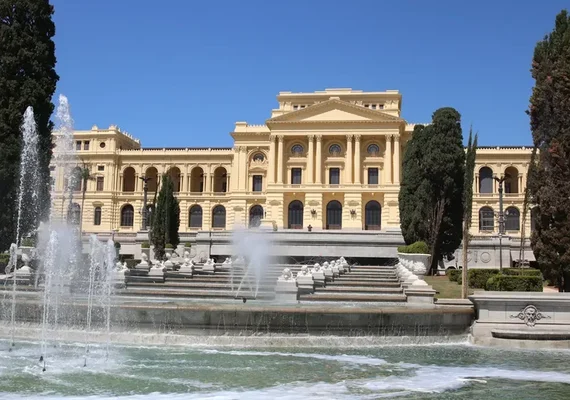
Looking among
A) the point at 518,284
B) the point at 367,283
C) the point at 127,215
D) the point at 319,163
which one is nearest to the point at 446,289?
the point at 367,283

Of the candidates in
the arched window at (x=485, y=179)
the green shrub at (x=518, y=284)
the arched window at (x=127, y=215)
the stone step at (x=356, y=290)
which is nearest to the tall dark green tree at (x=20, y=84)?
the stone step at (x=356, y=290)

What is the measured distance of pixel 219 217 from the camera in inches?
3061

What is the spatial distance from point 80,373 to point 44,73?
22166mm

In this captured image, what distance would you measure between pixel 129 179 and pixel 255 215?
762 inches

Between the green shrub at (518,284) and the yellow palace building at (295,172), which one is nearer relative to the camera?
the green shrub at (518,284)

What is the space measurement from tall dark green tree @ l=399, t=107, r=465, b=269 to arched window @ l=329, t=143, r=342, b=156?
104 ft

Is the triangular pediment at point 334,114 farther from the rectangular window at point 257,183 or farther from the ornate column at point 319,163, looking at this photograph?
the rectangular window at point 257,183

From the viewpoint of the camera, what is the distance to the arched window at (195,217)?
257 ft

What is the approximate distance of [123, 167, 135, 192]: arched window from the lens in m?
80.9

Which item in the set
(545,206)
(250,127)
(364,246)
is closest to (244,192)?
(250,127)

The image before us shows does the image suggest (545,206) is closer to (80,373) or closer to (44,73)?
(80,373)

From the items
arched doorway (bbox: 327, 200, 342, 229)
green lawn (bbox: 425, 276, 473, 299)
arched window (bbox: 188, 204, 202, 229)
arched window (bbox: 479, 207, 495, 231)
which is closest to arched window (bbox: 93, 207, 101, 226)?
arched window (bbox: 188, 204, 202, 229)

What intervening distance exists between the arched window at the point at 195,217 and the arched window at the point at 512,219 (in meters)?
36.3

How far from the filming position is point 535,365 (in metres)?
13.6
